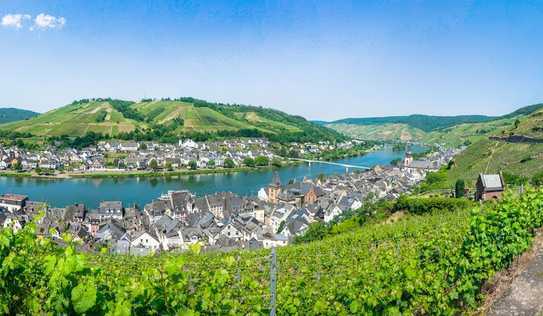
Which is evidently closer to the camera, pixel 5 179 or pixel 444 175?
pixel 444 175

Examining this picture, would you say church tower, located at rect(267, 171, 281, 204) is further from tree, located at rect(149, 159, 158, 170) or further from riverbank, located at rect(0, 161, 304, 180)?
tree, located at rect(149, 159, 158, 170)

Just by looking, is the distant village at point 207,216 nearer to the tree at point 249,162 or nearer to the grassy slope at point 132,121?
the tree at point 249,162

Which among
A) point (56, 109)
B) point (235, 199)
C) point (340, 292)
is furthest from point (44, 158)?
point (56, 109)

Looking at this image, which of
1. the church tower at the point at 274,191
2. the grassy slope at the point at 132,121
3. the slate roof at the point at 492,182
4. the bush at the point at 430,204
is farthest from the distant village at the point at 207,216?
the grassy slope at the point at 132,121

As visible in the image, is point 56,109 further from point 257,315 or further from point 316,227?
point 257,315

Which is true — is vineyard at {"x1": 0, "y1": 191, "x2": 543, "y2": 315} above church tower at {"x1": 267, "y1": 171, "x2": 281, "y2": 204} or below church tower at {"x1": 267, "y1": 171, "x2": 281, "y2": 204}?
above

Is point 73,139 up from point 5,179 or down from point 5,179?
up

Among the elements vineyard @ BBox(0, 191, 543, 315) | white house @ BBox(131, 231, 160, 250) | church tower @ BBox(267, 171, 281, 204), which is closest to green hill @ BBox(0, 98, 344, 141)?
church tower @ BBox(267, 171, 281, 204)
